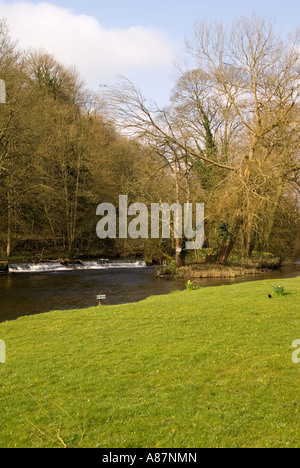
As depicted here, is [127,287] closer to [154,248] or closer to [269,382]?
[154,248]

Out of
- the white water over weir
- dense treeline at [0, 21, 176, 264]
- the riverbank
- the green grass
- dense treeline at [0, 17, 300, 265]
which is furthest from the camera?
dense treeline at [0, 21, 176, 264]

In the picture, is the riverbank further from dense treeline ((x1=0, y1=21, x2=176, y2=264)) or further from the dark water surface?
dense treeline ((x1=0, y1=21, x2=176, y2=264))

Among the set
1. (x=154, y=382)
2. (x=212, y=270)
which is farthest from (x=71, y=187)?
(x=154, y=382)

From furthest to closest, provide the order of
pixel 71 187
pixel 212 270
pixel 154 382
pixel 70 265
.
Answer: pixel 71 187 → pixel 70 265 → pixel 212 270 → pixel 154 382

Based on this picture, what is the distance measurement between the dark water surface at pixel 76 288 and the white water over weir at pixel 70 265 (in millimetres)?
1603

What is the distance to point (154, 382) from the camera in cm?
538

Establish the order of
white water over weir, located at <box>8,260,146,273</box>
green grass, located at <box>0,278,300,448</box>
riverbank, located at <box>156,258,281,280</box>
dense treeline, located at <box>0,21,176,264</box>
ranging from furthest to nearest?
dense treeline, located at <box>0,21,176,264</box> → white water over weir, located at <box>8,260,146,273</box> → riverbank, located at <box>156,258,281,280</box> → green grass, located at <box>0,278,300,448</box>

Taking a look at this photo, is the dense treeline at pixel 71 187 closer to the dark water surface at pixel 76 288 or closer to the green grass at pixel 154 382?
the dark water surface at pixel 76 288

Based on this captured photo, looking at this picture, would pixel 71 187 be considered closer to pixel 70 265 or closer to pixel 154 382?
pixel 70 265

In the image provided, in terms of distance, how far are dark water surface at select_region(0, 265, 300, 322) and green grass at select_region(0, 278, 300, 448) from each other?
679 cm

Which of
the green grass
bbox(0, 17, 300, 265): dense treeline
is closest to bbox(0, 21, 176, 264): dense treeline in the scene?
bbox(0, 17, 300, 265): dense treeline

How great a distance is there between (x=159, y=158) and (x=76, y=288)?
8.01m

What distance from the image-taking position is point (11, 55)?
23.3 meters

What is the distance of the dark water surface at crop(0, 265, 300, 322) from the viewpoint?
15.9 m
